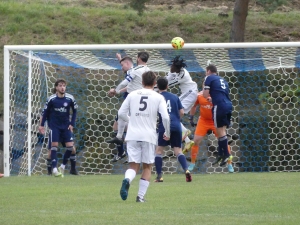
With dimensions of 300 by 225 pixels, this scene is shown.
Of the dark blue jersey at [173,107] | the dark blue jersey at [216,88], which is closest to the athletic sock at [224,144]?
the dark blue jersey at [216,88]

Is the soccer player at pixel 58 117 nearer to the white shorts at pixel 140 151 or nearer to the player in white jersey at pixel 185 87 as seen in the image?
the player in white jersey at pixel 185 87

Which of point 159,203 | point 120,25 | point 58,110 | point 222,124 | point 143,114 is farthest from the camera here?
point 120,25

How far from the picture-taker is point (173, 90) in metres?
18.6

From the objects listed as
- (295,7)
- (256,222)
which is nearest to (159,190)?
(256,222)

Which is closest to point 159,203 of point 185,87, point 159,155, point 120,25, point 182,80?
point 159,155

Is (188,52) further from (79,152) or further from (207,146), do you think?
(79,152)

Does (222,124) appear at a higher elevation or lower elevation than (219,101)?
lower

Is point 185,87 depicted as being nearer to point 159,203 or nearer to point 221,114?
point 221,114

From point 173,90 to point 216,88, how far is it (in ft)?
15.5

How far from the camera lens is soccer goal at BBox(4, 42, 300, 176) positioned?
16.6 metres

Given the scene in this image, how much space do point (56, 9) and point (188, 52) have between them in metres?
11.1

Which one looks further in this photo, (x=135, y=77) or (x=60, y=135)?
(x=60, y=135)

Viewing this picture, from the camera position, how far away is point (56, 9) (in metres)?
26.8

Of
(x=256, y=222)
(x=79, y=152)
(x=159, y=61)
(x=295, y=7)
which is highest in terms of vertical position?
(x=295, y=7)
